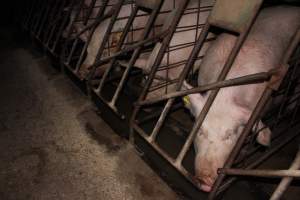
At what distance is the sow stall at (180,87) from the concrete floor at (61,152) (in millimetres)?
145

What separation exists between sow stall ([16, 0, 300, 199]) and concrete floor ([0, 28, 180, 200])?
0.15 meters

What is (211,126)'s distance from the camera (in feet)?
6.56

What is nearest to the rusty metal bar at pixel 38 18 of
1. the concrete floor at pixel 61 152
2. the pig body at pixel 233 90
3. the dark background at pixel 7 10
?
the dark background at pixel 7 10

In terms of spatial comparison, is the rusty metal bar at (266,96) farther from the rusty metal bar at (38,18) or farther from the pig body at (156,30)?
the rusty metal bar at (38,18)

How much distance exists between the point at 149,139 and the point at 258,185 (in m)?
0.82

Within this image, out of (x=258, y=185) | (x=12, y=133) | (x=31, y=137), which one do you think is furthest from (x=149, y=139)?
(x=12, y=133)

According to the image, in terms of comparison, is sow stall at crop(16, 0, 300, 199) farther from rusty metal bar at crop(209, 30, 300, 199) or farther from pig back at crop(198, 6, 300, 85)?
pig back at crop(198, 6, 300, 85)

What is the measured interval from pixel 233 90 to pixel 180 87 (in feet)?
1.17

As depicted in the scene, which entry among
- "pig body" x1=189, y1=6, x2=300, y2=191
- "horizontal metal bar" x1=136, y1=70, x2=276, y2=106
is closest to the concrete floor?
"pig body" x1=189, y1=6, x2=300, y2=191

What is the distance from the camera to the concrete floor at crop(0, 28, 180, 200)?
7.17ft

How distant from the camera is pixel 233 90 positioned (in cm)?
211

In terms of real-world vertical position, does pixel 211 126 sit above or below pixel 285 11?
below

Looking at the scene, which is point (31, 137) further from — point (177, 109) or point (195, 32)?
point (195, 32)

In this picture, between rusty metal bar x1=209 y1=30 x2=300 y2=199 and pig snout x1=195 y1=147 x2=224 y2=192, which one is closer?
rusty metal bar x1=209 y1=30 x2=300 y2=199
